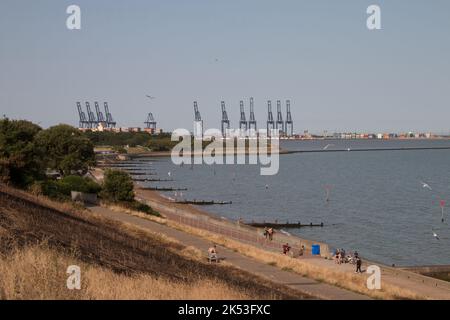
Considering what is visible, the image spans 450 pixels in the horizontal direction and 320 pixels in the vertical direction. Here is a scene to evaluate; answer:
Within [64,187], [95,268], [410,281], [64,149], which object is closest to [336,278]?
[410,281]

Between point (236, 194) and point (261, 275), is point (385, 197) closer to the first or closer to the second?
point (236, 194)

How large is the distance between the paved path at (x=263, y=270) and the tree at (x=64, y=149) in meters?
35.6

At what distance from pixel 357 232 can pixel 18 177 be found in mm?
25301

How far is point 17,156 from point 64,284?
27.2 meters

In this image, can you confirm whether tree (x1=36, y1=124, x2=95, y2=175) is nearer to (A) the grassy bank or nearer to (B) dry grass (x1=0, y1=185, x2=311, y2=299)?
(A) the grassy bank

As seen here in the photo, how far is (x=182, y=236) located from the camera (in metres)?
26.0

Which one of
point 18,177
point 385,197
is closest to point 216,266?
point 18,177

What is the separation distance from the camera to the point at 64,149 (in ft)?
214

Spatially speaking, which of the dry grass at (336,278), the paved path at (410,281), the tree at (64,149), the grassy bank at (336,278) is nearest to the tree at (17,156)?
the grassy bank at (336,278)

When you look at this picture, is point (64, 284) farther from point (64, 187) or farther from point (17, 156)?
point (64, 187)

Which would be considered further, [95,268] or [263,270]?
[263,270]

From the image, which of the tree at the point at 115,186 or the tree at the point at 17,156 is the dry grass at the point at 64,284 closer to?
the tree at the point at 17,156

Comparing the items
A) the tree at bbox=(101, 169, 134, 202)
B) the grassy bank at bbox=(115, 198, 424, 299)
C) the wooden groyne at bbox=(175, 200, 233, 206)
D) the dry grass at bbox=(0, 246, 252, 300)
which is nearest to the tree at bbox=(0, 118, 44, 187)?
the tree at bbox=(101, 169, 134, 202)

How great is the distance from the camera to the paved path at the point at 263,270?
15609mm
